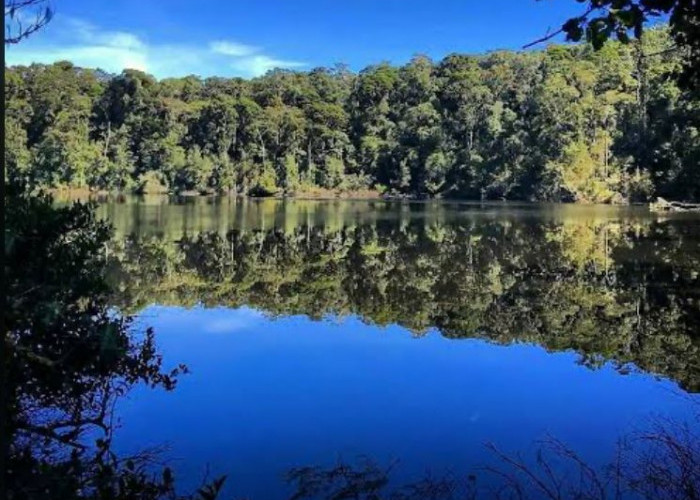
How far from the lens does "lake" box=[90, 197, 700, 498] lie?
7121 mm

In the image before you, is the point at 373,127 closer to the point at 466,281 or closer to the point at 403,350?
the point at 466,281

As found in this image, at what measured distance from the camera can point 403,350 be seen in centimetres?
1145

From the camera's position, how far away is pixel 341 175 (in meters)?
79.2

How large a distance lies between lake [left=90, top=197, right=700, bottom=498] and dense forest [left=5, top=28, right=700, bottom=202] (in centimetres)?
4304

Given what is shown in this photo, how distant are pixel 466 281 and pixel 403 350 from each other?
752 cm

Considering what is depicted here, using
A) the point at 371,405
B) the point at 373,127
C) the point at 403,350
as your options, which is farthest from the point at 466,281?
the point at 373,127

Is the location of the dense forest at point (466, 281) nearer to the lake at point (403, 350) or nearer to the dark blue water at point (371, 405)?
the lake at point (403, 350)

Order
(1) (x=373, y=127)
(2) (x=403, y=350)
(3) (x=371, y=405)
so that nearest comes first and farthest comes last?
(3) (x=371, y=405)
(2) (x=403, y=350)
(1) (x=373, y=127)

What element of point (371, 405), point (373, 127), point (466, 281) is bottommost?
point (371, 405)

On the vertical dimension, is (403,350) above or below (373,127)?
below

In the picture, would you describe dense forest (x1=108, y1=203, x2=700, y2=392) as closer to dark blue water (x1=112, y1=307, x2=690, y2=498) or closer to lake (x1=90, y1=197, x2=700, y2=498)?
lake (x1=90, y1=197, x2=700, y2=498)

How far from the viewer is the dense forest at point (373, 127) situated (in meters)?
66.2

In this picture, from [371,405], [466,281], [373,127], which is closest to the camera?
[371,405]

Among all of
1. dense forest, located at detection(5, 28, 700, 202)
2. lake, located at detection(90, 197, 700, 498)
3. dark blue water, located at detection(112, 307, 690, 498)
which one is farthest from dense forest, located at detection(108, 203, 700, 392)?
dense forest, located at detection(5, 28, 700, 202)
